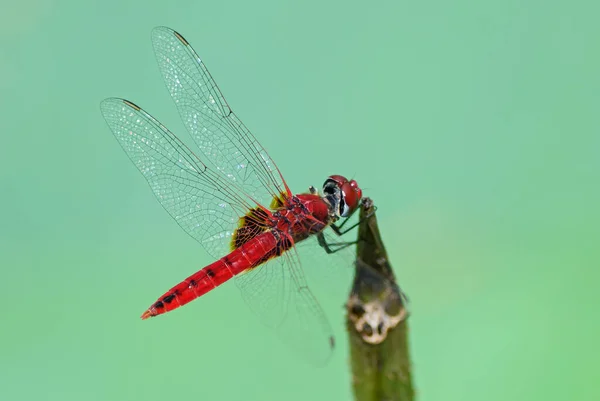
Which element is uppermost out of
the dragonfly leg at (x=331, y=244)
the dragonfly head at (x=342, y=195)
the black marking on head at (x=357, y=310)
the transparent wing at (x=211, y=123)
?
the transparent wing at (x=211, y=123)

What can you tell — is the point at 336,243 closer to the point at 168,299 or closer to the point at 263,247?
the point at 263,247

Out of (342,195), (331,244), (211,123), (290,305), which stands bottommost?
(290,305)

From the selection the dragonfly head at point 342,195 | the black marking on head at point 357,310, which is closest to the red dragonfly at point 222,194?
the dragonfly head at point 342,195

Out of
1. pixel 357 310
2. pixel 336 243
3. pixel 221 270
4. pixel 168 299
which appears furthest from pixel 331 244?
pixel 357 310

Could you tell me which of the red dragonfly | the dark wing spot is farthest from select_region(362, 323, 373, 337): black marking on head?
the red dragonfly

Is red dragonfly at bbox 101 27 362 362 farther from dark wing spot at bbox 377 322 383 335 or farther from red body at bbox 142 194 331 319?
dark wing spot at bbox 377 322 383 335

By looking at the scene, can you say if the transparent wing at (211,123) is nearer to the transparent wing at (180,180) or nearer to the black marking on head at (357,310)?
the transparent wing at (180,180)

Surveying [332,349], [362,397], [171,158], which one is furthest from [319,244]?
[362,397]
